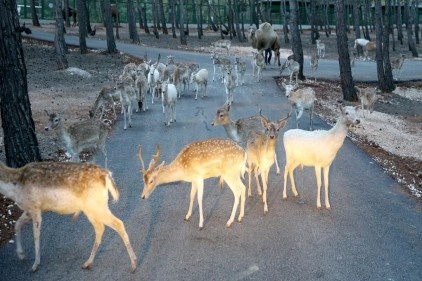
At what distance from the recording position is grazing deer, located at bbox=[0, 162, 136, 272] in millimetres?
6797

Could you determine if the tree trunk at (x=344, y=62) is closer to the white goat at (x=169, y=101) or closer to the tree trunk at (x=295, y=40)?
the tree trunk at (x=295, y=40)

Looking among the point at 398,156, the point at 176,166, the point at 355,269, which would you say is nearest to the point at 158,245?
the point at 176,166

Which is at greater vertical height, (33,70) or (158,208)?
(33,70)

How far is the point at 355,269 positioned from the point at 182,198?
11.2 ft

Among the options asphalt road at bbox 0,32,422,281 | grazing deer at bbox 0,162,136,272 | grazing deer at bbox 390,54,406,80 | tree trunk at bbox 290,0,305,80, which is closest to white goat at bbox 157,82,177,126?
asphalt road at bbox 0,32,422,281

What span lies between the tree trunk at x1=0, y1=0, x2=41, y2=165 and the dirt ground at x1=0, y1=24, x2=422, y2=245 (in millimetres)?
1202

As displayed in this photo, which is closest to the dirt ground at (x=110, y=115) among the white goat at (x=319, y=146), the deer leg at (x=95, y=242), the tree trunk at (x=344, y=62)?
the tree trunk at (x=344, y=62)

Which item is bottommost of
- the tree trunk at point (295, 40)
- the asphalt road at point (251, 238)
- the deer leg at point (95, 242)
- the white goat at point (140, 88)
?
the asphalt road at point (251, 238)

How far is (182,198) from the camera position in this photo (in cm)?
953

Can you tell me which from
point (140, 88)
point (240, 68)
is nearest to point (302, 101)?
point (140, 88)

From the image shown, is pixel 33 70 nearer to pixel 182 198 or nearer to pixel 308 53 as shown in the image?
pixel 182 198

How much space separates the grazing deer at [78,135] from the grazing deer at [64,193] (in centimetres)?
366

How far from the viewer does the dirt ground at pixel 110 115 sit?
12.1 metres

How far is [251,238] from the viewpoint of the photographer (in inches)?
311
